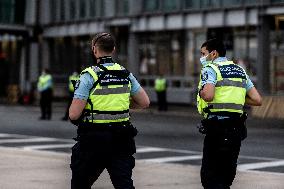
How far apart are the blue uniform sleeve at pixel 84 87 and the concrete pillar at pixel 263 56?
32.7 m

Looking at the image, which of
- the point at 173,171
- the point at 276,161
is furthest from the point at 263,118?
the point at 173,171

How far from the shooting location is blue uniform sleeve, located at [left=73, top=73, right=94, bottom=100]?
23.2 ft

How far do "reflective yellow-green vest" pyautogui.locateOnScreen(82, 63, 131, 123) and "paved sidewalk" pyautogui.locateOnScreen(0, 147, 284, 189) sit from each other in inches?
173

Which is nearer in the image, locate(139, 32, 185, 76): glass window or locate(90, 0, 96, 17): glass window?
locate(139, 32, 185, 76): glass window

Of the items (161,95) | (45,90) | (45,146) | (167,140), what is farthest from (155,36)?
(45,146)

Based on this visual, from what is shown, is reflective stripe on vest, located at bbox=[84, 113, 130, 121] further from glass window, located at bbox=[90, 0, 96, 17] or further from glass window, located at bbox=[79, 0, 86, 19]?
glass window, located at bbox=[79, 0, 86, 19]

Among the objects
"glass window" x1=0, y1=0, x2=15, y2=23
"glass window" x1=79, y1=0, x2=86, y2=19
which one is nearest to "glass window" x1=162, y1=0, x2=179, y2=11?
"glass window" x1=79, y1=0, x2=86, y2=19

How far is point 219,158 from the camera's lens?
8086mm

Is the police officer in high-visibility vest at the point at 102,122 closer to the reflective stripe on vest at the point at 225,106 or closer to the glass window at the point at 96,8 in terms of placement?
the reflective stripe on vest at the point at 225,106

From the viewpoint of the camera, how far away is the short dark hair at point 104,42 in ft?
23.2

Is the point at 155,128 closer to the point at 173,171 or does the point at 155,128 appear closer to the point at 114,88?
the point at 173,171

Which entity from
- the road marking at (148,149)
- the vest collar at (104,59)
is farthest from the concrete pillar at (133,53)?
the vest collar at (104,59)

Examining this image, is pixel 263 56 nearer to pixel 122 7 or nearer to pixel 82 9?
pixel 122 7

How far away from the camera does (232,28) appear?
43.6m
